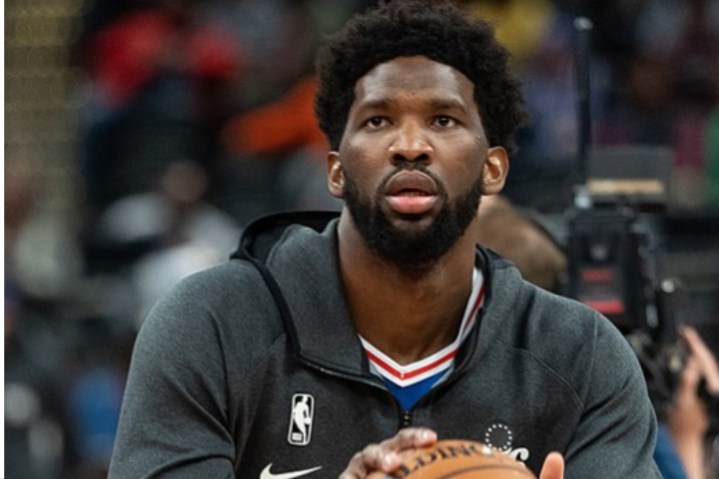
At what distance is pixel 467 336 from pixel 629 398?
1.24 ft

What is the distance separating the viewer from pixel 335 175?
13.6 feet

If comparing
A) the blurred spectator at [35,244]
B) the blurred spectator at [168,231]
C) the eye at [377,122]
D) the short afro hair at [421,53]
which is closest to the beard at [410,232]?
the eye at [377,122]

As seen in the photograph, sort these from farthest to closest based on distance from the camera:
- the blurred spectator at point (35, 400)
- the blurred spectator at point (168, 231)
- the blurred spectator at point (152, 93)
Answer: the blurred spectator at point (152, 93), the blurred spectator at point (168, 231), the blurred spectator at point (35, 400)

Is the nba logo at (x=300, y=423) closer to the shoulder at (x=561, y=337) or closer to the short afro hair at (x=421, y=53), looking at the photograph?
the shoulder at (x=561, y=337)

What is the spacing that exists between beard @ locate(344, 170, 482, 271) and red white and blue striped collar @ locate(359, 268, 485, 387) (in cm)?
21

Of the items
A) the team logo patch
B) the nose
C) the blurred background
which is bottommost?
the blurred background

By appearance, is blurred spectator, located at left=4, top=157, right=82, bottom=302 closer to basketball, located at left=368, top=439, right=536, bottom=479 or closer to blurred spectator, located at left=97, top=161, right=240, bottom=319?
blurred spectator, located at left=97, top=161, right=240, bottom=319

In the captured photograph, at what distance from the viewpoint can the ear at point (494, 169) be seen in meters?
4.18

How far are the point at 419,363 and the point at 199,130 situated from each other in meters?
7.90

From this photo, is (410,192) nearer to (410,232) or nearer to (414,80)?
(410,232)

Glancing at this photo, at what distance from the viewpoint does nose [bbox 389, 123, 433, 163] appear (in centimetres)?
393

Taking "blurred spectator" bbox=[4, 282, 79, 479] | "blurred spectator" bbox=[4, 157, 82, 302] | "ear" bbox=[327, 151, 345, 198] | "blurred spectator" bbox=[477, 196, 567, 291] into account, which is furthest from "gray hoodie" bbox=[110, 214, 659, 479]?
"blurred spectator" bbox=[4, 157, 82, 302]

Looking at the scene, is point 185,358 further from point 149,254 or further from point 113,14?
point 113,14

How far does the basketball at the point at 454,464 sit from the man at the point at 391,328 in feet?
0.87
